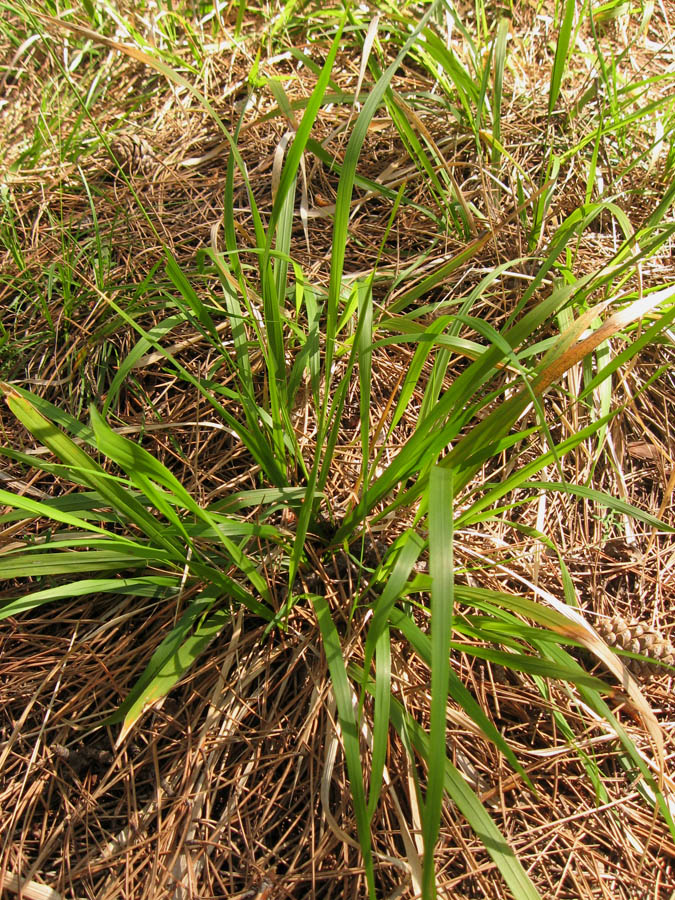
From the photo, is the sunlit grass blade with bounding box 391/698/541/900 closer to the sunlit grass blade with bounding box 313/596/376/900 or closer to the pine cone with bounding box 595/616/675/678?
the sunlit grass blade with bounding box 313/596/376/900

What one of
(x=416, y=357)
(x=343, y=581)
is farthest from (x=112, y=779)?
(x=416, y=357)

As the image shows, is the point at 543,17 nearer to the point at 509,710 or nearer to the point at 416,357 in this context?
the point at 416,357

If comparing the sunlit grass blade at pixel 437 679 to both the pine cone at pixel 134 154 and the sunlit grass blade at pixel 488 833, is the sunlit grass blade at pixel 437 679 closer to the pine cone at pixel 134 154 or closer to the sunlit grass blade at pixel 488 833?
the sunlit grass blade at pixel 488 833

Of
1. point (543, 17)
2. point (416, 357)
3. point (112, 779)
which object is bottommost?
point (112, 779)

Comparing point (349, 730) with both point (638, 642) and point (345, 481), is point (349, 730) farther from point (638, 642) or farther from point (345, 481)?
point (638, 642)

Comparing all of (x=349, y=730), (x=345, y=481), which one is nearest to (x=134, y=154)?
(x=345, y=481)

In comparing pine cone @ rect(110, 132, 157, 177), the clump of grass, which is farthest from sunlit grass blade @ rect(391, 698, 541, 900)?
pine cone @ rect(110, 132, 157, 177)

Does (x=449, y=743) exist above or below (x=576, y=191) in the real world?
below
